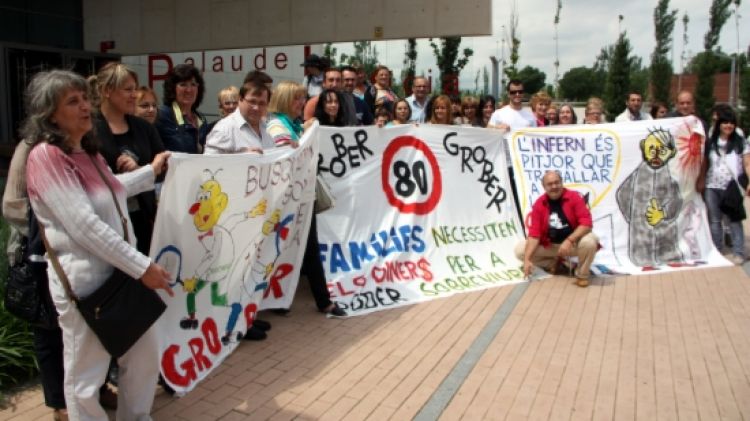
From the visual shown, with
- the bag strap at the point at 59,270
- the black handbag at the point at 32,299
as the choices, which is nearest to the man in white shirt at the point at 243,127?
the black handbag at the point at 32,299

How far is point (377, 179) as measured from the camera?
589cm

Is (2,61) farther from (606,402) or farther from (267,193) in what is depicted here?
(606,402)

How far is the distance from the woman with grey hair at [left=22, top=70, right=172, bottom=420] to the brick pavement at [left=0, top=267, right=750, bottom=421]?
825 millimetres

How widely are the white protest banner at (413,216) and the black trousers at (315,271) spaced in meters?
0.18

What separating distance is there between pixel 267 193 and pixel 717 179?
5.54 m

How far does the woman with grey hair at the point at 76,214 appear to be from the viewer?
2.53 metres

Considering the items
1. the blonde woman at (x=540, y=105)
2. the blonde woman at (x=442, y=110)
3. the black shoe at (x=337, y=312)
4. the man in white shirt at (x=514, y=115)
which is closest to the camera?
the black shoe at (x=337, y=312)

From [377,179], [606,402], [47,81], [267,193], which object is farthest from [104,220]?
[377,179]

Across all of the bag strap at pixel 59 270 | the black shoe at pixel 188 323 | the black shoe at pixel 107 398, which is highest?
the bag strap at pixel 59 270

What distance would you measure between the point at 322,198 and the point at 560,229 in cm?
261

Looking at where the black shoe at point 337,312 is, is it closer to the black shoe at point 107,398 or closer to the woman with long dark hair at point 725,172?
the black shoe at point 107,398

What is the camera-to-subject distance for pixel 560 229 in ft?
20.8

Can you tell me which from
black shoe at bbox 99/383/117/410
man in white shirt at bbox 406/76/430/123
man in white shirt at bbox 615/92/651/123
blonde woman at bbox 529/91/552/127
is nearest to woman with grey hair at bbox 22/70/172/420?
black shoe at bbox 99/383/117/410

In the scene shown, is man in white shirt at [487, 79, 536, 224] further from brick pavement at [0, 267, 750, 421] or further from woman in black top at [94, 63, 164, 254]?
woman in black top at [94, 63, 164, 254]
